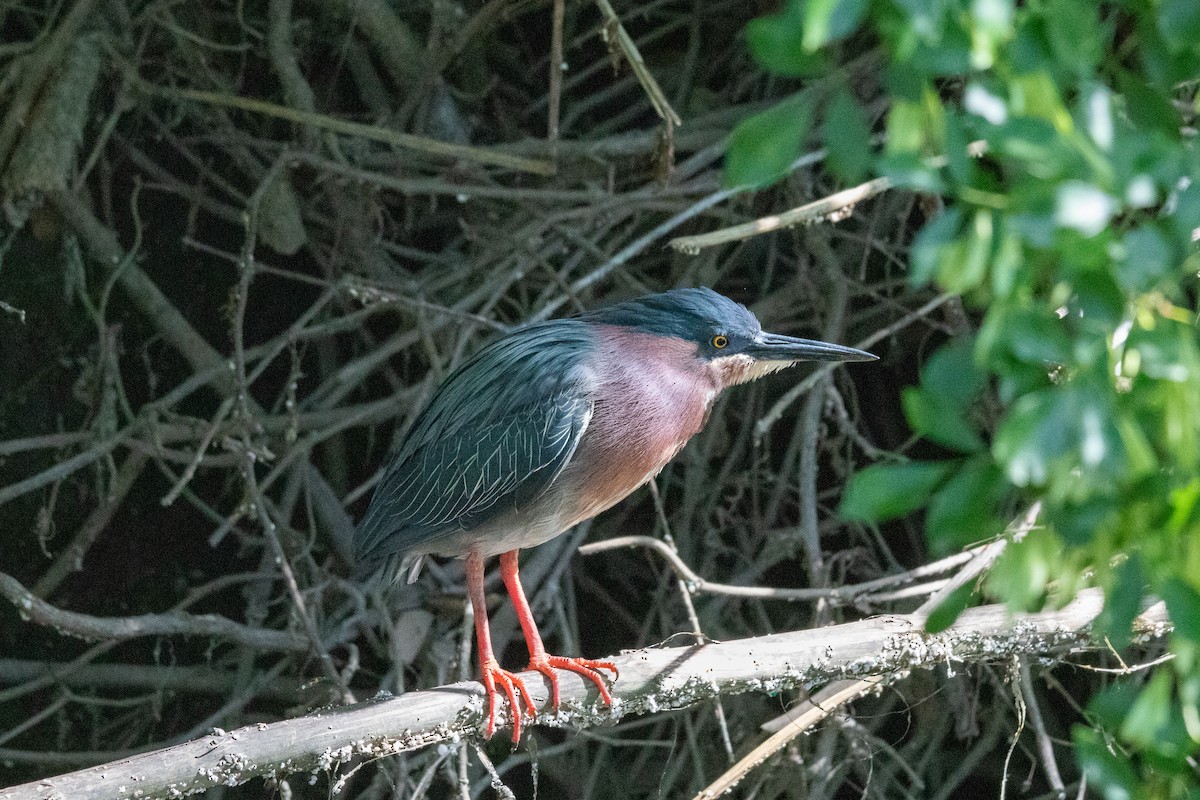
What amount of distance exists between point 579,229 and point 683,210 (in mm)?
297

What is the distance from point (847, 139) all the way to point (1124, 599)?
0.38m

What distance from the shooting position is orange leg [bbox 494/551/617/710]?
251cm

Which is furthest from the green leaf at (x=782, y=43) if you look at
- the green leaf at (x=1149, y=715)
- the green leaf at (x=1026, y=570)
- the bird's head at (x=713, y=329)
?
the bird's head at (x=713, y=329)

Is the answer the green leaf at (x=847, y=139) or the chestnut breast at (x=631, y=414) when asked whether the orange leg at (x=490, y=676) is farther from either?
the green leaf at (x=847, y=139)

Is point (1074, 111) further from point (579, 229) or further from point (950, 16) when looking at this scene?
point (579, 229)

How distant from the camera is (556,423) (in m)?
2.73

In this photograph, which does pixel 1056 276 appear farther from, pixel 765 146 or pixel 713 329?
pixel 713 329

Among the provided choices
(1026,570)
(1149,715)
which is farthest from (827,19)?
(1149,715)

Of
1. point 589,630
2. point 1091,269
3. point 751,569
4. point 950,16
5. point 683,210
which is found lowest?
point 589,630

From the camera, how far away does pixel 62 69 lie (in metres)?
3.39

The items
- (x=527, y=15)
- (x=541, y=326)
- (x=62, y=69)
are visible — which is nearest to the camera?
(x=541, y=326)

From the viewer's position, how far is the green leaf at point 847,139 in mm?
819

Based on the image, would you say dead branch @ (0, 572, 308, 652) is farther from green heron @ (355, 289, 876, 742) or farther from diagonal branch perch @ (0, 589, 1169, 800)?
diagonal branch perch @ (0, 589, 1169, 800)

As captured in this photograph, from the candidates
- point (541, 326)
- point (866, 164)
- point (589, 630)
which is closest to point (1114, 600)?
point (866, 164)
